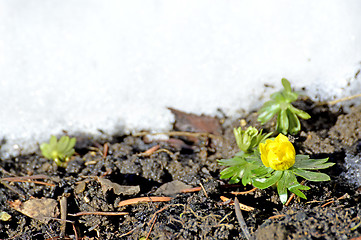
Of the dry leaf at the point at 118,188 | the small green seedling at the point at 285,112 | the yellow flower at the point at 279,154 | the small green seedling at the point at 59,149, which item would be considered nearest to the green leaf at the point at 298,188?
the yellow flower at the point at 279,154

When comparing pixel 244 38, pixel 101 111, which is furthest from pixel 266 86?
pixel 101 111

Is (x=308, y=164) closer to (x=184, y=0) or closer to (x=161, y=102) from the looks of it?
(x=161, y=102)

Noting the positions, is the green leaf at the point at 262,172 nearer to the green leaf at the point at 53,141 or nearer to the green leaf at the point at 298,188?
the green leaf at the point at 298,188

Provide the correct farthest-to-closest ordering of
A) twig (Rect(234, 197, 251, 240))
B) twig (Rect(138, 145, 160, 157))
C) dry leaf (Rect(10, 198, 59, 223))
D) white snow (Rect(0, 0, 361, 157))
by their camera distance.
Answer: white snow (Rect(0, 0, 361, 157)) → twig (Rect(138, 145, 160, 157)) → dry leaf (Rect(10, 198, 59, 223)) → twig (Rect(234, 197, 251, 240))

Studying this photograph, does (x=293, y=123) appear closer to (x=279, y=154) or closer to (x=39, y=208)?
(x=279, y=154)

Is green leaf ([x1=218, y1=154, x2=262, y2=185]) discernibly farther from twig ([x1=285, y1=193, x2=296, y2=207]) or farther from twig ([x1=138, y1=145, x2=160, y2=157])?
twig ([x1=138, y1=145, x2=160, y2=157])

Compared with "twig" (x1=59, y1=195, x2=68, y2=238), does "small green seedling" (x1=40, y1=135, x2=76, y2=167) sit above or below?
above

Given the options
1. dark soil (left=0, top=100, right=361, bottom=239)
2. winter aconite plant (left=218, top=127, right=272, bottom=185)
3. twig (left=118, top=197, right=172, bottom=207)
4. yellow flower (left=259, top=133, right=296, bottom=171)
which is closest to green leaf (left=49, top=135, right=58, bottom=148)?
dark soil (left=0, top=100, right=361, bottom=239)
